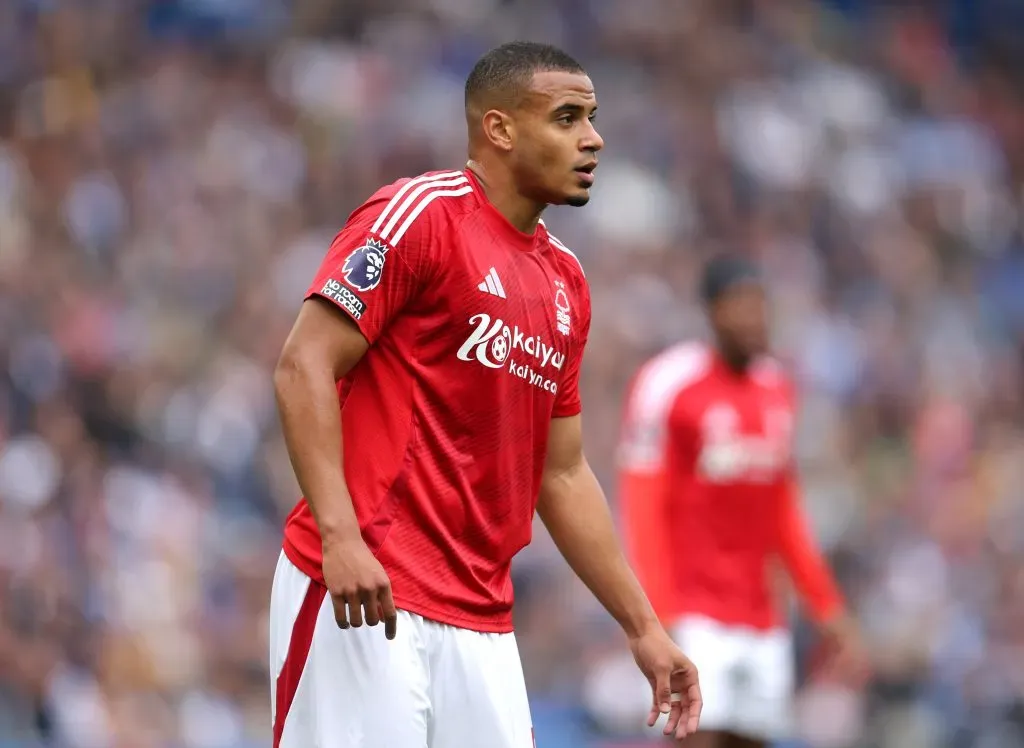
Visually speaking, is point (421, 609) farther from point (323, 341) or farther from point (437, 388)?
point (323, 341)

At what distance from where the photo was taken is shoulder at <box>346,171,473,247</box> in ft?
14.4

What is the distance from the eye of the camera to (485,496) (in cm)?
461

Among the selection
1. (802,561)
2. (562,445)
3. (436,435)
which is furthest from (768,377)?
(436,435)

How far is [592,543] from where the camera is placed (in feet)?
16.3

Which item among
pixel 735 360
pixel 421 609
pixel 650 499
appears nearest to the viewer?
pixel 421 609

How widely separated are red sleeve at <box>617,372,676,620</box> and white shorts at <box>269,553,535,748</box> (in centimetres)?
356

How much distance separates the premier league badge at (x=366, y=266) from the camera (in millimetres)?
4312

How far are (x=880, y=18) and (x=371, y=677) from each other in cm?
1506

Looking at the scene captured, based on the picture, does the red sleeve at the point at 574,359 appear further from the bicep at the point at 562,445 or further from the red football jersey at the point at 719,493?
the red football jersey at the point at 719,493

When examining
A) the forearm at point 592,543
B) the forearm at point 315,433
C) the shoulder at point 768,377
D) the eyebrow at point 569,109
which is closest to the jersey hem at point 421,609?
the forearm at point 315,433

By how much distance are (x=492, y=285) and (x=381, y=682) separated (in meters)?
1.04

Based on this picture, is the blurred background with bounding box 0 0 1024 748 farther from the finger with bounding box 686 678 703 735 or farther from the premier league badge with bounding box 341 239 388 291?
the premier league badge with bounding box 341 239 388 291

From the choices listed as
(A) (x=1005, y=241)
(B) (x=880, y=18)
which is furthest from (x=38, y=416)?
(B) (x=880, y=18)

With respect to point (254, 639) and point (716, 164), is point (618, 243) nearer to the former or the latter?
point (716, 164)
